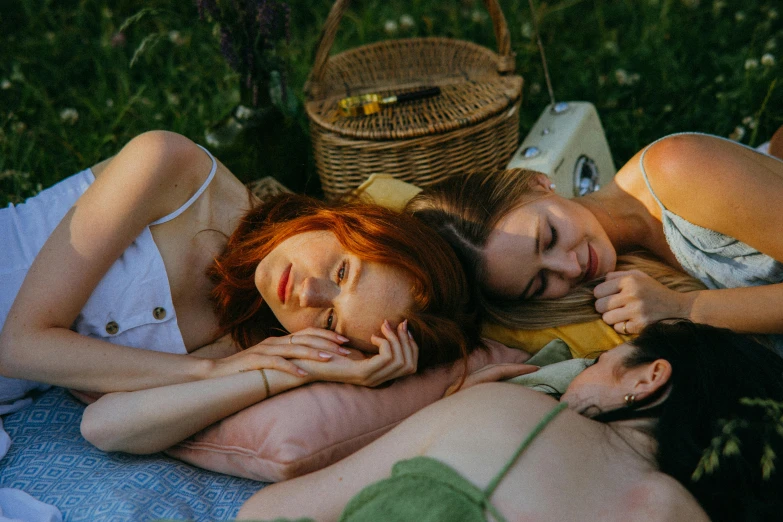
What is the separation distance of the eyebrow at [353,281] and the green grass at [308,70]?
135 cm

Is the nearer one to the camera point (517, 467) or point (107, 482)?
point (517, 467)

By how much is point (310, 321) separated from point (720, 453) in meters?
1.20

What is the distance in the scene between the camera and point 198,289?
8.04ft

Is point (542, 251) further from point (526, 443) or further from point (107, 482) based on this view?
point (107, 482)

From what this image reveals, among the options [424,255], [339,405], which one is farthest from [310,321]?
[424,255]

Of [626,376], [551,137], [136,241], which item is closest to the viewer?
[626,376]

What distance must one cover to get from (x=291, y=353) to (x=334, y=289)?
0.78ft

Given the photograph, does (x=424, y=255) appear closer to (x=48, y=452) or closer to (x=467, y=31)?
(x=48, y=452)

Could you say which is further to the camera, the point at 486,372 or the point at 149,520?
the point at 486,372

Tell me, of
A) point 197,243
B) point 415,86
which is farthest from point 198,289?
point 415,86

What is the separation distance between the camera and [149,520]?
5.89 feet

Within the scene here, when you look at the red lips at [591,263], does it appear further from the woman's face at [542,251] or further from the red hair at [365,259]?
the red hair at [365,259]

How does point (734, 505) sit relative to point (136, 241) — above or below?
below

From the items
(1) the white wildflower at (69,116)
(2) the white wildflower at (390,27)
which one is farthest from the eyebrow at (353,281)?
(2) the white wildflower at (390,27)
